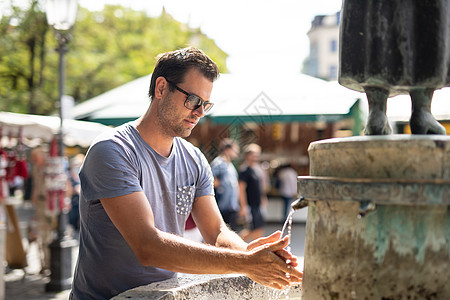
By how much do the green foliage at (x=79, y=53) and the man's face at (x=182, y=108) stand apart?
17.2 meters

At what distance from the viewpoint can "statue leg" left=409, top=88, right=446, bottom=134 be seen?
2.03 metres

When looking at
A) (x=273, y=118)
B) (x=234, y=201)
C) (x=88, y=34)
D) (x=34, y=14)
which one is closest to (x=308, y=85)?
(x=273, y=118)

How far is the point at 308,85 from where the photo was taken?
8.55 m

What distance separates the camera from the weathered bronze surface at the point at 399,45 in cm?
194

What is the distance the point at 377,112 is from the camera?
2.10 meters

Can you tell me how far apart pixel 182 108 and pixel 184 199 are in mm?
430

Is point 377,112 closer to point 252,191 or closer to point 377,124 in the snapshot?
point 377,124

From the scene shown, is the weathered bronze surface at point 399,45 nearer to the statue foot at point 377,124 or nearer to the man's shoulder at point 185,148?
the statue foot at point 377,124

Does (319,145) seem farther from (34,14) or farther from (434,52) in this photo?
(34,14)

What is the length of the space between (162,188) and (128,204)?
344 mm

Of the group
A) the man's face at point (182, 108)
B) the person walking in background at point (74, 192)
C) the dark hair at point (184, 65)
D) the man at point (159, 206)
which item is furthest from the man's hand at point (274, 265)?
the person walking in background at point (74, 192)

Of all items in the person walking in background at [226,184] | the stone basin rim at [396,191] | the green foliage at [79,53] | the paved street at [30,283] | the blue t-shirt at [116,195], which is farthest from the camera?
the green foliage at [79,53]

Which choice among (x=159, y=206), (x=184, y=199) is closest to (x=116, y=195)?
(x=159, y=206)

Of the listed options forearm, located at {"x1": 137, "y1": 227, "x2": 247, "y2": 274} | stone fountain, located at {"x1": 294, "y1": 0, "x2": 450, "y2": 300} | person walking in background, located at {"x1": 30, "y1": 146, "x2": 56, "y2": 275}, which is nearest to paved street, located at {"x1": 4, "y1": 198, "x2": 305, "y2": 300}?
person walking in background, located at {"x1": 30, "y1": 146, "x2": 56, "y2": 275}
